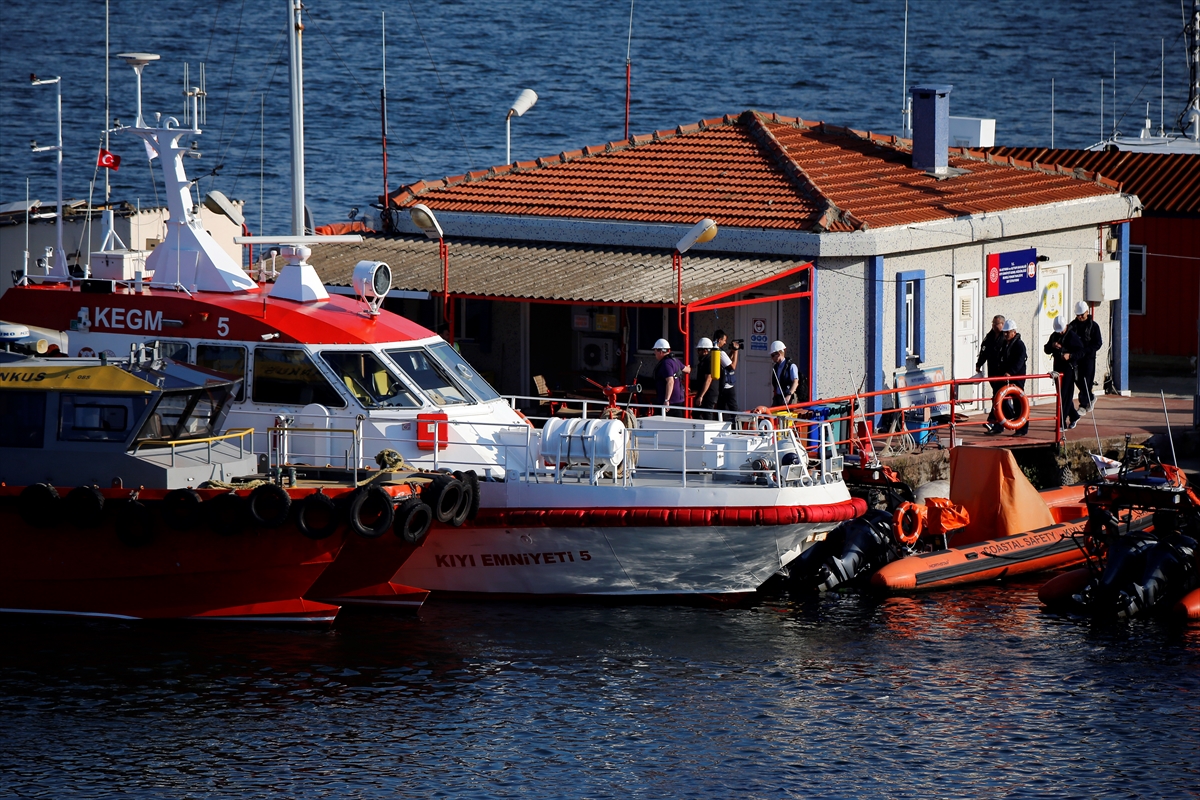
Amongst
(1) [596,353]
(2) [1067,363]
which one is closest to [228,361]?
(1) [596,353]

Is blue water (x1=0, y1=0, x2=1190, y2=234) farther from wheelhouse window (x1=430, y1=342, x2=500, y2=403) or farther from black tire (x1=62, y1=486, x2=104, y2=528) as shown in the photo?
black tire (x1=62, y1=486, x2=104, y2=528)

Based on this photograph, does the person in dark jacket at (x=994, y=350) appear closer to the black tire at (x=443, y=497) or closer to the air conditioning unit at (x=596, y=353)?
the air conditioning unit at (x=596, y=353)

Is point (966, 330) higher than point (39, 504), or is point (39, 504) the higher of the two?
point (966, 330)

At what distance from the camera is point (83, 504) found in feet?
54.5

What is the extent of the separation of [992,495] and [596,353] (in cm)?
568

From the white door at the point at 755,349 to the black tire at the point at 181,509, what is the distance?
8.43 m

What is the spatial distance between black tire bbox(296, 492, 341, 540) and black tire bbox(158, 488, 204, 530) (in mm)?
895

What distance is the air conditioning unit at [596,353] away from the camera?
2359 centimetres

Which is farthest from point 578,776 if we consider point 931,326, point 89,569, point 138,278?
point 931,326

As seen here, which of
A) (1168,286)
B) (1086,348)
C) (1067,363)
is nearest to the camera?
(1067,363)

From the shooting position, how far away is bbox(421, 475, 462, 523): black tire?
16.9 metres

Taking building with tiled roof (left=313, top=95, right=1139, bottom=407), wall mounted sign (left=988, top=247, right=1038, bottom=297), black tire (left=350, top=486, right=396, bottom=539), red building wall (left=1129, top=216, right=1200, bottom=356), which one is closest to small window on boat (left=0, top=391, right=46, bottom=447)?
black tire (left=350, top=486, right=396, bottom=539)

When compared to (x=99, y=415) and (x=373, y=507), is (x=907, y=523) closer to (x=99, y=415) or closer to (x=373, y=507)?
(x=373, y=507)

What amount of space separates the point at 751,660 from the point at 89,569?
613 cm
